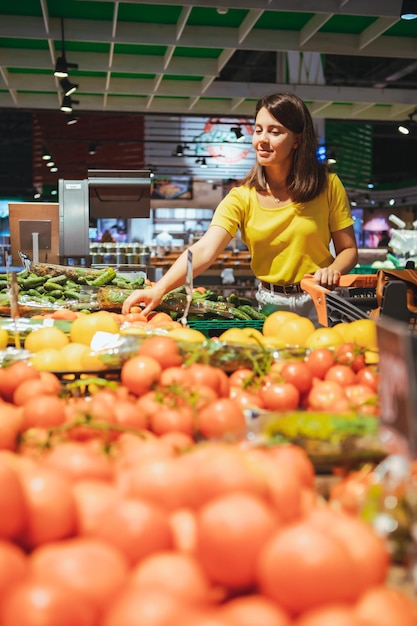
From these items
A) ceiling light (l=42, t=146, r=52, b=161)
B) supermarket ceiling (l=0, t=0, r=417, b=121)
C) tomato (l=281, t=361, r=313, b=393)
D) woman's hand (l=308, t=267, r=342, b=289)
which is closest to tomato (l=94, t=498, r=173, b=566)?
tomato (l=281, t=361, r=313, b=393)

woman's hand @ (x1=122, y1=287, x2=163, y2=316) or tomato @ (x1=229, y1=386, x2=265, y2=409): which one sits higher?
woman's hand @ (x1=122, y1=287, x2=163, y2=316)

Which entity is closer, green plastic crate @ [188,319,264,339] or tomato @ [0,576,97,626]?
tomato @ [0,576,97,626]

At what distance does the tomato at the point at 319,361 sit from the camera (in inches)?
68.6

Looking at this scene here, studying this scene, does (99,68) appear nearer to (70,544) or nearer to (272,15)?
(272,15)

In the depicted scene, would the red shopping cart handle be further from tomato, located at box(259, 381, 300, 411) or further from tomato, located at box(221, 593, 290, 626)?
tomato, located at box(221, 593, 290, 626)

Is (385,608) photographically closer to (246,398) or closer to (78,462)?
(78,462)

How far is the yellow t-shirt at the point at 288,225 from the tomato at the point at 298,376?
5.98 feet

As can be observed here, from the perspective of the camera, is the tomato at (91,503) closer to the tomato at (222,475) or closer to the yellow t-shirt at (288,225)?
the tomato at (222,475)

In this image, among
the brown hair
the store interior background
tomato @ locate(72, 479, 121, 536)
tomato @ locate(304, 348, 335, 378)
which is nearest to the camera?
tomato @ locate(72, 479, 121, 536)

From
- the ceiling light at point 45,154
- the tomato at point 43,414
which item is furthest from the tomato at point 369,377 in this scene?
the ceiling light at point 45,154

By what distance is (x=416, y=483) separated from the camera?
36.0 inches

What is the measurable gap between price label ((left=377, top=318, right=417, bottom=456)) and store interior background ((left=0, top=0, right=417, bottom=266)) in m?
7.08

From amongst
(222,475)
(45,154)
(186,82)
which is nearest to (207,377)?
(222,475)

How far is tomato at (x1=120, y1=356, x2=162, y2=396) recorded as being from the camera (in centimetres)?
152
